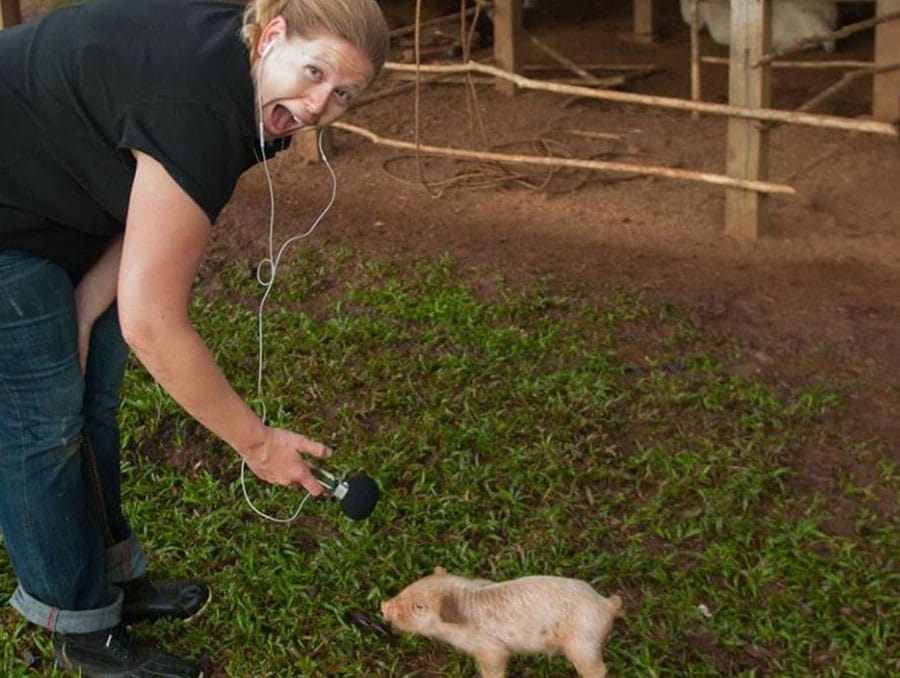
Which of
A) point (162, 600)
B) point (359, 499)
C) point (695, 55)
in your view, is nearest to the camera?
point (359, 499)

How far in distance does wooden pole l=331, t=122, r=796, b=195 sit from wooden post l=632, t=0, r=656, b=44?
3215mm

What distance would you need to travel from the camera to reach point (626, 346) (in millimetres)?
4738

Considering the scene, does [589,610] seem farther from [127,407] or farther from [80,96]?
[127,407]

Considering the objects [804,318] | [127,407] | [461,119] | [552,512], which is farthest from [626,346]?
[461,119]

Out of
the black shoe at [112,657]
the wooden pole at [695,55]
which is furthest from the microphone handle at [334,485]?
the wooden pole at [695,55]

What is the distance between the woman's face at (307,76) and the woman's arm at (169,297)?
27 centimetres

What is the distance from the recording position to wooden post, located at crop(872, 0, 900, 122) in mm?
6730

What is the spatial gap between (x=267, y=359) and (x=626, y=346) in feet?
4.64

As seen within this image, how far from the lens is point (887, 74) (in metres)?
6.84

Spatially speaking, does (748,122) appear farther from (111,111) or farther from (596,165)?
(111,111)

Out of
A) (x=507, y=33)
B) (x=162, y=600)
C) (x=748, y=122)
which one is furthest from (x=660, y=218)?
(x=162, y=600)

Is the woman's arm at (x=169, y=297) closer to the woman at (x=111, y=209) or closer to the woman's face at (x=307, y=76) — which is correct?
the woman at (x=111, y=209)

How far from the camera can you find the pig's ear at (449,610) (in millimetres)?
2684

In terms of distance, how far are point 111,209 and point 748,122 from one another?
381 cm
